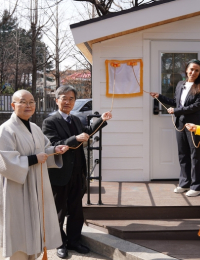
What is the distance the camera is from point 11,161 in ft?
9.14

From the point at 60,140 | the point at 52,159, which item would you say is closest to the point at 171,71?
the point at 60,140

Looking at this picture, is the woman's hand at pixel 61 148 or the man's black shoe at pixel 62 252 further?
the man's black shoe at pixel 62 252

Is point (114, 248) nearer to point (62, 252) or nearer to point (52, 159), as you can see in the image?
point (62, 252)

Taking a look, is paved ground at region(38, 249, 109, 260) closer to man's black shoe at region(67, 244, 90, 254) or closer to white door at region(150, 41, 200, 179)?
man's black shoe at region(67, 244, 90, 254)

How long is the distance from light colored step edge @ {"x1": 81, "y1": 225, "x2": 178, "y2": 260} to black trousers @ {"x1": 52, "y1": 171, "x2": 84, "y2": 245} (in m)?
0.20

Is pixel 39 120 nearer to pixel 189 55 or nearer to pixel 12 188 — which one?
pixel 189 55

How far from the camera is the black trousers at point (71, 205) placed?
3572mm

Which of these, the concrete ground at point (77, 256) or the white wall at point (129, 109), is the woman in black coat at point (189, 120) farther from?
the concrete ground at point (77, 256)

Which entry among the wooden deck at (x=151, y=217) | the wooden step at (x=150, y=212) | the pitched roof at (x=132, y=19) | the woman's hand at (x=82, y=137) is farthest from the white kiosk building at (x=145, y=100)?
the woman's hand at (x=82, y=137)

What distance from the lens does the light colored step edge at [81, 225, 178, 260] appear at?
3.49 meters

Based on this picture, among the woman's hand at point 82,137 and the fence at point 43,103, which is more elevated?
the fence at point 43,103

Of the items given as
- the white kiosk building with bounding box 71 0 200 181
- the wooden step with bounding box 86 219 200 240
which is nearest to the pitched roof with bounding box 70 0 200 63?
the white kiosk building with bounding box 71 0 200 181

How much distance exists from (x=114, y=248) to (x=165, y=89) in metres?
2.77

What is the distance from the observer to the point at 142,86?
5477 millimetres
